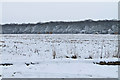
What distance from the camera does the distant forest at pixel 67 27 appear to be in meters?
116

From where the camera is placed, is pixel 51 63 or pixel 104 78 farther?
pixel 51 63

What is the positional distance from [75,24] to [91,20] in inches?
410

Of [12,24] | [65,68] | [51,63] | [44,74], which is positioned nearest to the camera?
[44,74]

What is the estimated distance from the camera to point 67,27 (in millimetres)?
132250

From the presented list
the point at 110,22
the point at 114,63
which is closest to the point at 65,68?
the point at 114,63

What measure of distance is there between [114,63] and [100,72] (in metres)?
2.63

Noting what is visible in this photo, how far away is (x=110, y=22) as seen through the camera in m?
120

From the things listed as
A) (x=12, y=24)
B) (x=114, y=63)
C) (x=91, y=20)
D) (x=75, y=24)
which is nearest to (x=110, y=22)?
(x=91, y=20)

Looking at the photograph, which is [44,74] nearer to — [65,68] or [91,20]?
[65,68]

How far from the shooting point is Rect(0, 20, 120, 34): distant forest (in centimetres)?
11588

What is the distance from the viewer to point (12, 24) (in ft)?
492

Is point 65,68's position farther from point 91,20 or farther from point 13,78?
point 91,20

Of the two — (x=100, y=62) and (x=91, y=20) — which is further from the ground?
(x=91, y=20)

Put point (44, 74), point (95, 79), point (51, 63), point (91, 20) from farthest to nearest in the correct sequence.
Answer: point (91, 20)
point (51, 63)
point (44, 74)
point (95, 79)
